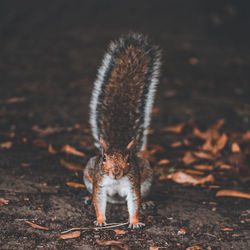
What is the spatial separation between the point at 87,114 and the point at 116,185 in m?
2.75

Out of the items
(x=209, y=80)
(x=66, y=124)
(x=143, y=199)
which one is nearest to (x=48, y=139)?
(x=66, y=124)

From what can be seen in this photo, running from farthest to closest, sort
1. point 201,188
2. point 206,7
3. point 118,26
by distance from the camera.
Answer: point 118,26
point 206,7
point 201,188

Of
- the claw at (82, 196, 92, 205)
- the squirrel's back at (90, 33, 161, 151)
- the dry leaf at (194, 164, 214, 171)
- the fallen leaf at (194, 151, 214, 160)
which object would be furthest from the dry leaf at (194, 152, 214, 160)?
the claw at (82, 196, 92, 205)

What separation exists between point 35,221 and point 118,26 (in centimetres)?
831

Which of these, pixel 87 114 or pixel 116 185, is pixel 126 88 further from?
pixel 87 114

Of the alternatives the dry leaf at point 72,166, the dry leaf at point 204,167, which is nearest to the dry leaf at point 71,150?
the dry leaf at point 72,166

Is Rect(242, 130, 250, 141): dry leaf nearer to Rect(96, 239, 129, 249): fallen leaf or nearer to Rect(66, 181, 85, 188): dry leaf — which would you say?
Rect(66, 181, 85, 188): dry leaf

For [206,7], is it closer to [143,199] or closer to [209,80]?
[209,80]

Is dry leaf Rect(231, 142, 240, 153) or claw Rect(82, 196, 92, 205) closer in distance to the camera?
claw Rect(82, 196, 92, 205)

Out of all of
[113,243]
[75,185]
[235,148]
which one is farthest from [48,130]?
[113,243]

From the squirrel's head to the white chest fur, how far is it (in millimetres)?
95

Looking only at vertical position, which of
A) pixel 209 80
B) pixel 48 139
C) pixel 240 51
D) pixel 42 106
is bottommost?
pixel 48 139

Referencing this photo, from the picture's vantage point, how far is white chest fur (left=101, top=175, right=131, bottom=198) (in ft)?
9.45

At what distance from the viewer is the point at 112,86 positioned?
358 centimetres
